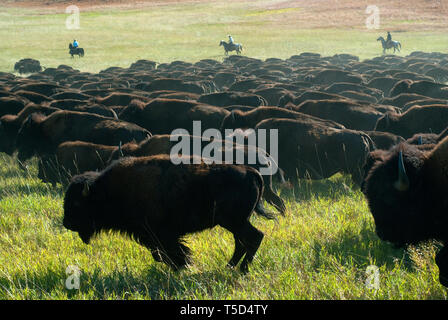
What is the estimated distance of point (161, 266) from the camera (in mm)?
4270

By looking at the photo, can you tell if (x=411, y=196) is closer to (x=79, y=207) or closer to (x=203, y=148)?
(x=79, y=207)

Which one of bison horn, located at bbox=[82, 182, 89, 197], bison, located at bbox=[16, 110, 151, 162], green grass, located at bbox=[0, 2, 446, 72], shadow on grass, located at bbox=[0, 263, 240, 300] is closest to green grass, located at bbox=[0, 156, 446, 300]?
shadow on grass, located at bbox=[0, 263, 240, 300]

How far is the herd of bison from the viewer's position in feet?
12.4

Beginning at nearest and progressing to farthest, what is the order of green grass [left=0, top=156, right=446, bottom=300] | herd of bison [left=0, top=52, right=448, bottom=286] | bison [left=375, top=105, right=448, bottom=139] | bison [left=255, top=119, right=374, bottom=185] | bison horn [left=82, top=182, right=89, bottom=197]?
green grass [left=0, top=156, right=446, bottom=300] < herd of bison [left=0, top=52, right=448, bottom=286] < bison horn [left=82, top=182, right=89, bottom=197] < bison [left=255, top=119, right=374, bottom=185] < bison [left=375, top=105, right=448, bottom=139]

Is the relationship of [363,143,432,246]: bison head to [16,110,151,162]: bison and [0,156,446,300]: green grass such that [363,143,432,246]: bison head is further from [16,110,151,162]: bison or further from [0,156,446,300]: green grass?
[16,110,151,162]: bison

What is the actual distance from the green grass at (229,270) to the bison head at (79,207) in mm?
286

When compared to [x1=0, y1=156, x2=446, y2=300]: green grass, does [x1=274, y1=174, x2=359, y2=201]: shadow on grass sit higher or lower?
lower

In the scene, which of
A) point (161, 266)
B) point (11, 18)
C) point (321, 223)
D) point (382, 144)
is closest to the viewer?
point (161, 266)

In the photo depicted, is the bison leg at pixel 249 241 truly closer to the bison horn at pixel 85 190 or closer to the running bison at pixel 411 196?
the running bison at pixel 411 196

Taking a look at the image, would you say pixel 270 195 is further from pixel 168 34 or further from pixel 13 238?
pixel 168 34
